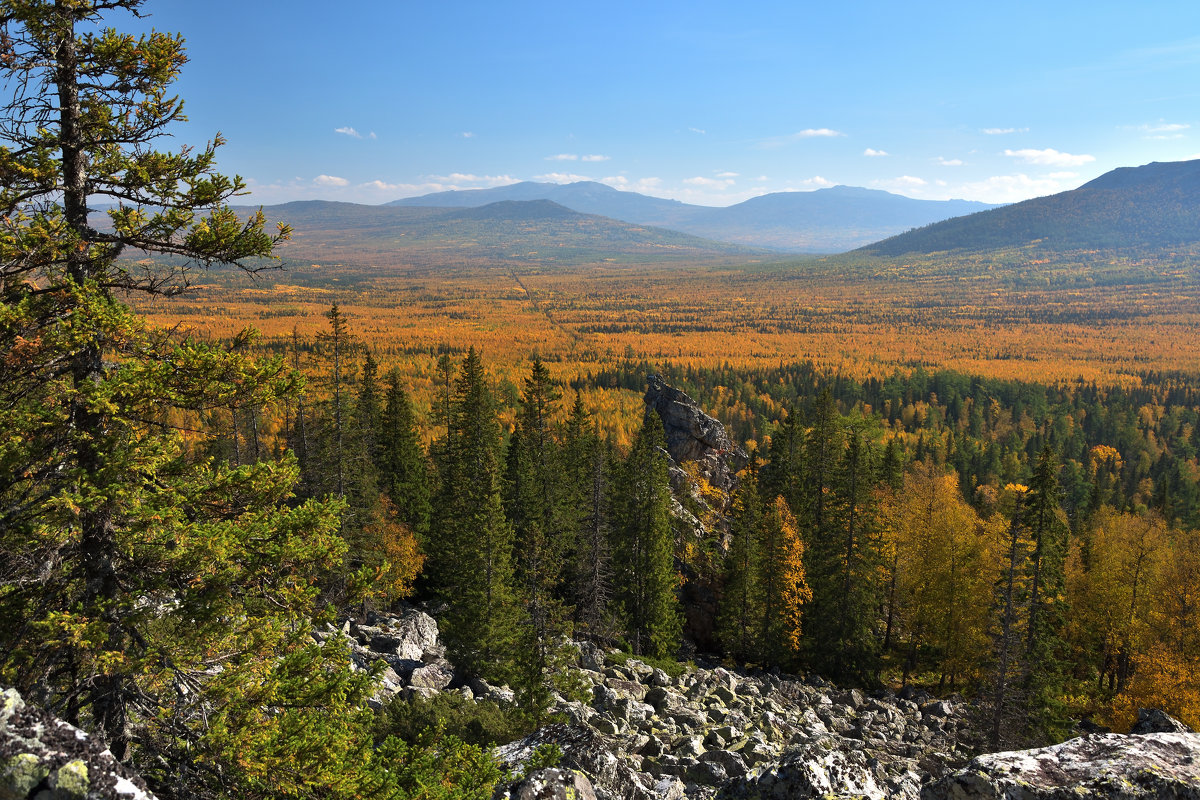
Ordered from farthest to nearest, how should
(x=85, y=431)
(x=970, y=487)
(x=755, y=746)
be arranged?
(x=970, y=487), (x=755, y=746), (x=85, y=431)

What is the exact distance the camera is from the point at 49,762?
219 inches

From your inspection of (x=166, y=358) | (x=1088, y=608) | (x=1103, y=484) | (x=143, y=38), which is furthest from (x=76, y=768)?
(x=1103, y=484)

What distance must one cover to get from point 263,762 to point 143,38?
30.4ft

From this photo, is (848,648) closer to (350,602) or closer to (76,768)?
(350,602)

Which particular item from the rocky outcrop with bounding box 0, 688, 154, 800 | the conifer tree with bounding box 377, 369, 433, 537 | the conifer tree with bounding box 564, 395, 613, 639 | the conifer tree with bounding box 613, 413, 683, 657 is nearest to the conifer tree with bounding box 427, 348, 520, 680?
the conifer tree with bounding box 564, 395, 613, 639

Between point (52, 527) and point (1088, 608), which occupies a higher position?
point (52, 527)

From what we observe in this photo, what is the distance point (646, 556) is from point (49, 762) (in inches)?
1275

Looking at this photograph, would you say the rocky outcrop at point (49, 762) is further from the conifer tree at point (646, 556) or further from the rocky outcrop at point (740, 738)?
the conifer tree at point (646, 556)

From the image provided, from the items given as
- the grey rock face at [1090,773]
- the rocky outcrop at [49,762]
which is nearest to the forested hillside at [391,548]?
the rocky outcrop at [49,762]

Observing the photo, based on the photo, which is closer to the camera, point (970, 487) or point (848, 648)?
point (848, 648)

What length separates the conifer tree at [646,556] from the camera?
3594 centimetres

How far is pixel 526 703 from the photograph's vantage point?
19.6m

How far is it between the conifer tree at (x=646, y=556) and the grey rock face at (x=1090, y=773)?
81.9 ft

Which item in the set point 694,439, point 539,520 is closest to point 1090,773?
point 539,520
